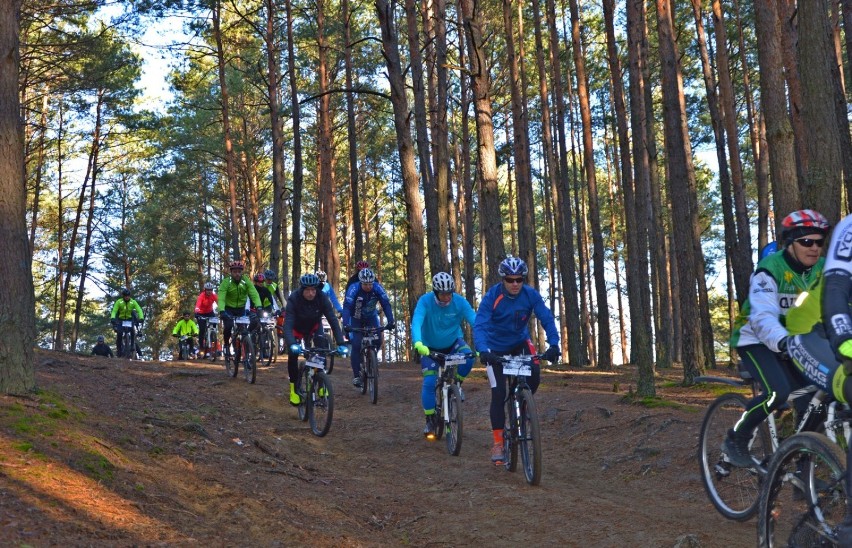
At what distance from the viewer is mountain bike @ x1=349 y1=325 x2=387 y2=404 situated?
14.2 m

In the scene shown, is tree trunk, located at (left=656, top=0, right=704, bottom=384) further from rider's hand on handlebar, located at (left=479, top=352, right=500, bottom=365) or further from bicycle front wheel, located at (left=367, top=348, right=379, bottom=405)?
rider's hand on handlebar, located at (left=479, top=352, right=500, bottom=365)

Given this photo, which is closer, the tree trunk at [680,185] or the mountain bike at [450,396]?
the mountain bike at [450,396]

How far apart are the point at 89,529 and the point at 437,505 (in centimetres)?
352

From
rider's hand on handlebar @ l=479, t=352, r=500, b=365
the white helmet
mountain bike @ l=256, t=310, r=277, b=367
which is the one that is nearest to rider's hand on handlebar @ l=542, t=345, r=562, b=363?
rider's hand on handlebar @ l=479, t=352, r=500, b=365

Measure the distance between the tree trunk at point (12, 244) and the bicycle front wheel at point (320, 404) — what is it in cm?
408

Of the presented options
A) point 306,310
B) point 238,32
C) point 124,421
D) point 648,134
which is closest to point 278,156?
point 238,32

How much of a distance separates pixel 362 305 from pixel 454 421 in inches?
195

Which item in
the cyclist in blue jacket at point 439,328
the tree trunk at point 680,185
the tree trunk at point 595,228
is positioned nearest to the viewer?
the cyclist in blue jacket at point 439,328

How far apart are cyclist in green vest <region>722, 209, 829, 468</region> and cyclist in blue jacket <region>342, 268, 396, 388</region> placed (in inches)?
341

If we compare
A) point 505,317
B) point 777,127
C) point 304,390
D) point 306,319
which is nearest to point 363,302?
point 306,319

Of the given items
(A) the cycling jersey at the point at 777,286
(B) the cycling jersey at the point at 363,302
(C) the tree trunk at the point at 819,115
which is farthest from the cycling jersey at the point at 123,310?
(A) the cycling jersey at the point at 777,286

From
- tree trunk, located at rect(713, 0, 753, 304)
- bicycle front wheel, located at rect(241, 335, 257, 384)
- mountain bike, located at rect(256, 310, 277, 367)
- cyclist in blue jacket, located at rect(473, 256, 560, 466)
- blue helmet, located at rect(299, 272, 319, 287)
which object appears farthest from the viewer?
tree trunk, located at rect(713, 0, 753, 304)

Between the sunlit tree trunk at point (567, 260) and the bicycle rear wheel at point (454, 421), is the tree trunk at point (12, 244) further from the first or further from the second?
the sunlit tree trunk at point (567, 260)

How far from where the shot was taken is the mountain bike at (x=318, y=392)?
11203 mm
